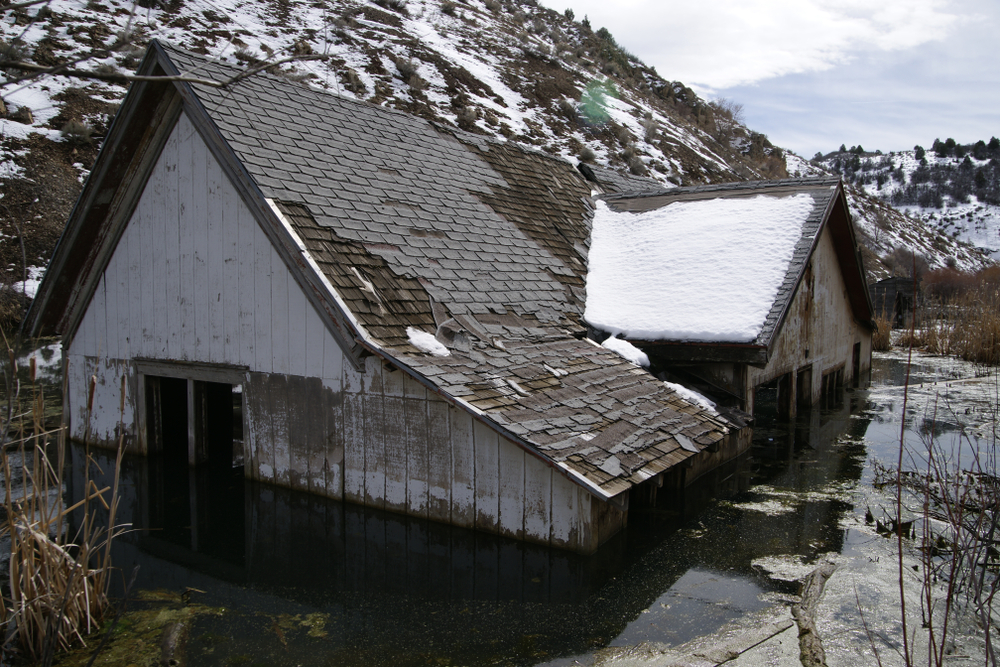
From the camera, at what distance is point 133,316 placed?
9.50 m

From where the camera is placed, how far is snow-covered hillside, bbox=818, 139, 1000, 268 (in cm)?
9856

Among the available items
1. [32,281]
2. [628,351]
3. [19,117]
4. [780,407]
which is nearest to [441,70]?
[19,117]

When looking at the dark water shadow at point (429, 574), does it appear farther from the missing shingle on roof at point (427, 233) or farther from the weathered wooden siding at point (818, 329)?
the missing shingle on roof at point (427, 233)

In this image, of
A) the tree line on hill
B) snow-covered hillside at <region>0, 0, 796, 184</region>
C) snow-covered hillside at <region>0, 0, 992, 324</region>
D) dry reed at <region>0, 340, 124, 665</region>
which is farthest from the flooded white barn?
the tree line on hill

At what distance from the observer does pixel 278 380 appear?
26.4 ft

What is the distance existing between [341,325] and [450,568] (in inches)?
104

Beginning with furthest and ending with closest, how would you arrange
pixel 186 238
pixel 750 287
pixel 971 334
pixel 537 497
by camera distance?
pixel 971 334, pixel 750 287, pixel 186 238, pixel 537 497

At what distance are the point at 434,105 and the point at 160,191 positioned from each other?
2422 cm

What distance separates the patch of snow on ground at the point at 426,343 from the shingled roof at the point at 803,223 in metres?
3.92

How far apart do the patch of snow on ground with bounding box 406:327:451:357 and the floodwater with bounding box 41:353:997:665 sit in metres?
1.77

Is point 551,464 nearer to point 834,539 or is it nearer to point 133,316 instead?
point 834,539

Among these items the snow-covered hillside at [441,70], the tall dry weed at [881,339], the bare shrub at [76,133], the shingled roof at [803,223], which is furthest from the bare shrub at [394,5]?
the shingled roof at [803,223]

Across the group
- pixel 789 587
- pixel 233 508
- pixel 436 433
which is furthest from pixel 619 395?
pixel 233 508

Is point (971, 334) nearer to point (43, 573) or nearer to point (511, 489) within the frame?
point (511, 489)
